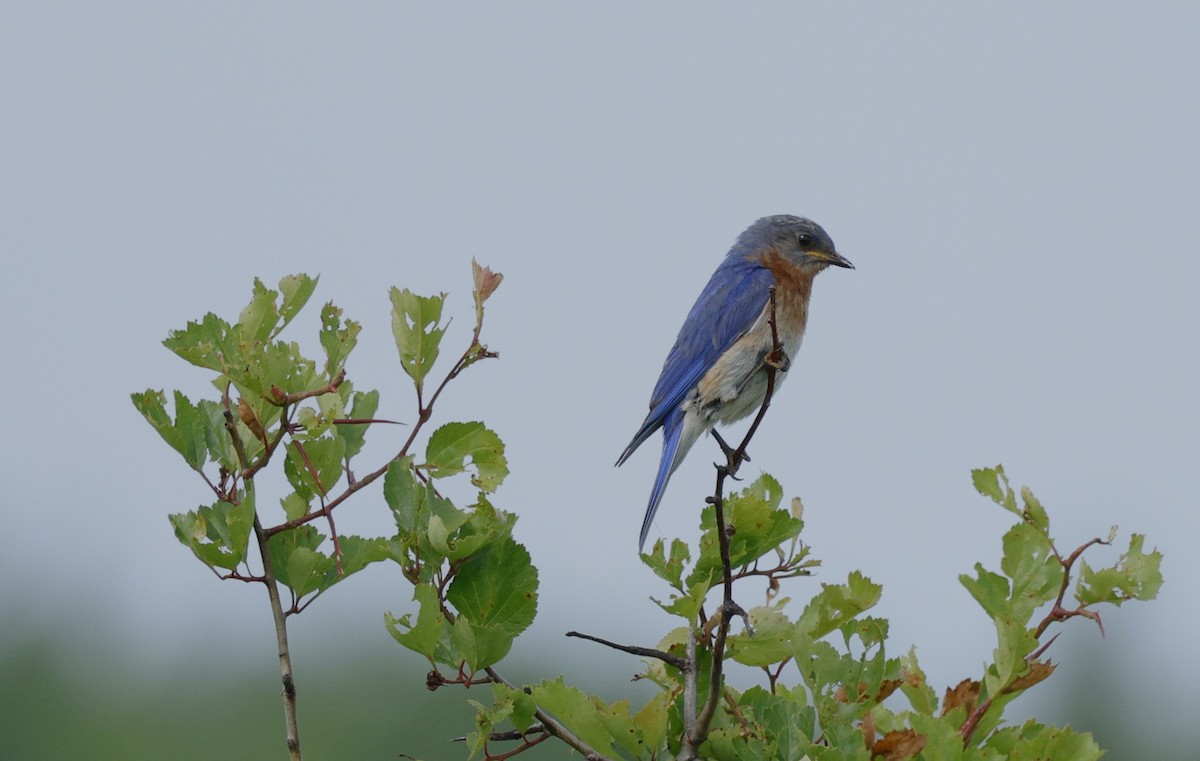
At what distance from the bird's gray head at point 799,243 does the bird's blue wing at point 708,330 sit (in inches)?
8.4

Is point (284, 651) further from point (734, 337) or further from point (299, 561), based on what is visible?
point (734, 337)

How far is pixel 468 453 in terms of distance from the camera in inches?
111

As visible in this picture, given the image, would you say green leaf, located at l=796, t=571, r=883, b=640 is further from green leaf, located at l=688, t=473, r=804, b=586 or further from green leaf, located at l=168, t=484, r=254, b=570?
green leaf, located at l=168, t=484, r=254, b=570

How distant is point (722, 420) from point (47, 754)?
1066 inches

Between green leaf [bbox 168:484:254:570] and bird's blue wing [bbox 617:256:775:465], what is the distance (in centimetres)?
367

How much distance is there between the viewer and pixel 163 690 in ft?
105

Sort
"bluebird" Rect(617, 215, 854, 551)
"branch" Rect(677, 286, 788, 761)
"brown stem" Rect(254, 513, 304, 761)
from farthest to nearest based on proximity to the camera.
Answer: "bluebird" Rect(617, 215, 854, 551)
"branch" Rect(677, 286, 788, 761)
"brown stem" Rect(254, 513, 304, 761)

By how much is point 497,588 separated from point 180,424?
25.6 inches

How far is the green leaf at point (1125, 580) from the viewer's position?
8.70ft

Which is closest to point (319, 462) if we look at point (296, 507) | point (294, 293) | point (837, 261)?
point (296, 507)

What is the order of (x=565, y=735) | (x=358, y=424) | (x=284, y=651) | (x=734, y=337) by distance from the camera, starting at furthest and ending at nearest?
(x=734, y=337), (x=358, y=424), (x=565, y=735), (x=284, y=651)

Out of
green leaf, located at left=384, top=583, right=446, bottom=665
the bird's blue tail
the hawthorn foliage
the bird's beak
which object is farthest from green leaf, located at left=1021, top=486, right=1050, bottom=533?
the bird's beak

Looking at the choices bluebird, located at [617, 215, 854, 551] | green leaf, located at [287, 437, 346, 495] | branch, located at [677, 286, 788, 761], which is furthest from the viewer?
bluebird, located at [617, 215, 854, 551]

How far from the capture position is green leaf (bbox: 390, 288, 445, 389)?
9.01 feet
